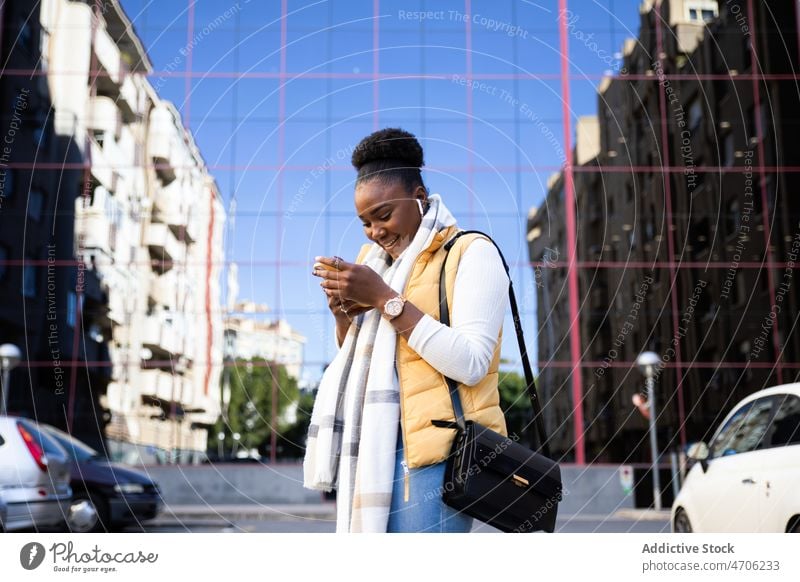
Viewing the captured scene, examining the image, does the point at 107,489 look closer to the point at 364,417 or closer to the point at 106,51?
the point at 106,51

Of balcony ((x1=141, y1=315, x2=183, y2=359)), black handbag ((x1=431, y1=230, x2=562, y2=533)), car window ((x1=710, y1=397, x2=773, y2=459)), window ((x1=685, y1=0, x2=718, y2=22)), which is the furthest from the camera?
balcony ((x1=141, y1=315, x2=183, y2=359))

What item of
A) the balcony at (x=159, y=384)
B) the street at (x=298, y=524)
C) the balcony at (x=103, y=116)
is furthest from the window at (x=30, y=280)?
the street at (x=298, y=524)

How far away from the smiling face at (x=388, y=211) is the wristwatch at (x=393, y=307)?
261mm

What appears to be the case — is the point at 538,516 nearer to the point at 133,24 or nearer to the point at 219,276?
the point at 133,24

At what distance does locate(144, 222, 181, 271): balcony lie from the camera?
54.4ft

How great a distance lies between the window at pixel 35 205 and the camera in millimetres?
16625

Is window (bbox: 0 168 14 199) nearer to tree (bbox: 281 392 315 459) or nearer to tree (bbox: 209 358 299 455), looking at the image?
tree (bbox: 209 358 299 455)

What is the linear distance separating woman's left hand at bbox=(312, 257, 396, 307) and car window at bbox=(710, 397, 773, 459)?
3753 millimetres

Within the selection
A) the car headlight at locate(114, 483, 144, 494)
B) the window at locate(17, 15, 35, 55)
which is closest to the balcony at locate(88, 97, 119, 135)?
the window at locate(17, 15, 35, 55)

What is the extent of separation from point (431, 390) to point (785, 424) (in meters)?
3.36

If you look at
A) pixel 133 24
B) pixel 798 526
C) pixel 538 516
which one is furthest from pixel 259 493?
pixel 538 516

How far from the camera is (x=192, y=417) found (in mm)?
17469

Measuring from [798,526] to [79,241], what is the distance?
1400 centimetres

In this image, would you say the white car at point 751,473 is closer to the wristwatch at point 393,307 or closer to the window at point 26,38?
the wristwatch at point 393,307
